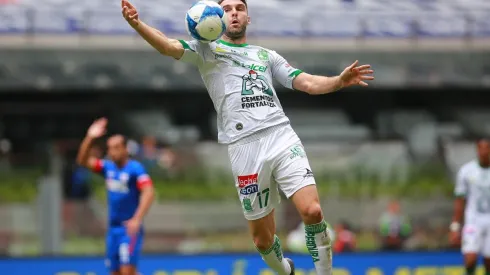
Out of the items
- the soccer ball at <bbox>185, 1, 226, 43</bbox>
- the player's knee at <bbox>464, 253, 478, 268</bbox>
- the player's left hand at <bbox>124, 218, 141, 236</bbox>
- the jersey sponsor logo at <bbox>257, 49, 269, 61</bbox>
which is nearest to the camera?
the soccer ball at <bbox>185, 1, 226, 43</bbox>

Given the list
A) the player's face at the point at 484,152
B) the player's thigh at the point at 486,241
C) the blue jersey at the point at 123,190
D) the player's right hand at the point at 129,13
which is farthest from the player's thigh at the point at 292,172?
the player's thigh at the point at 486,241

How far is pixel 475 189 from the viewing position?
14070mm

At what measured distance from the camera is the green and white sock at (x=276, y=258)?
28.9ft

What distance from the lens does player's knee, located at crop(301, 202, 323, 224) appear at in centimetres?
803

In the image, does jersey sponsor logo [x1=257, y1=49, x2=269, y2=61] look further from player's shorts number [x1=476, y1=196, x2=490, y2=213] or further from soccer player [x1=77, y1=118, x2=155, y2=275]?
player's shorts number [x1=476, y1=196, x2=490, y2=213]

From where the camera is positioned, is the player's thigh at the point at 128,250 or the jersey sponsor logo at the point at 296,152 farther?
the player's thigh at the point at 128,250

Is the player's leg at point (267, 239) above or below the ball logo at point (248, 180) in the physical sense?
below

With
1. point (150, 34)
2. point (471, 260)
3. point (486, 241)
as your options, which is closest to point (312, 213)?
point (150, 34)

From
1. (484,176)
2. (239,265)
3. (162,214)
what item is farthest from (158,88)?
(484,176)

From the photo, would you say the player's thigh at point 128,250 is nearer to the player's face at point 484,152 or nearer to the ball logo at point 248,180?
the ball logo at point 248,180

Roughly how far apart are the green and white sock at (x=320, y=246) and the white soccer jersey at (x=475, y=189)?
6247 millimetres

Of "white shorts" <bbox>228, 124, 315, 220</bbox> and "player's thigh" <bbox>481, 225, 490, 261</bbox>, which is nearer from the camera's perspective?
"white shorts" <bbox>228, 124, 315, 220</bbox>

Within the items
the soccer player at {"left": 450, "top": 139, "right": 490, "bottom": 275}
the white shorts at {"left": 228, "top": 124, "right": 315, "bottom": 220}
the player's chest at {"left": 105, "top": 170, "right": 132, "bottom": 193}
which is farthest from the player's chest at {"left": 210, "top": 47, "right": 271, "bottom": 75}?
the soccer player at {"left": 450, "top": 139, "right": 490, "bottom": 275}

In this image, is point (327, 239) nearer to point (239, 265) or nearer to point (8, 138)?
point (239, 265)
